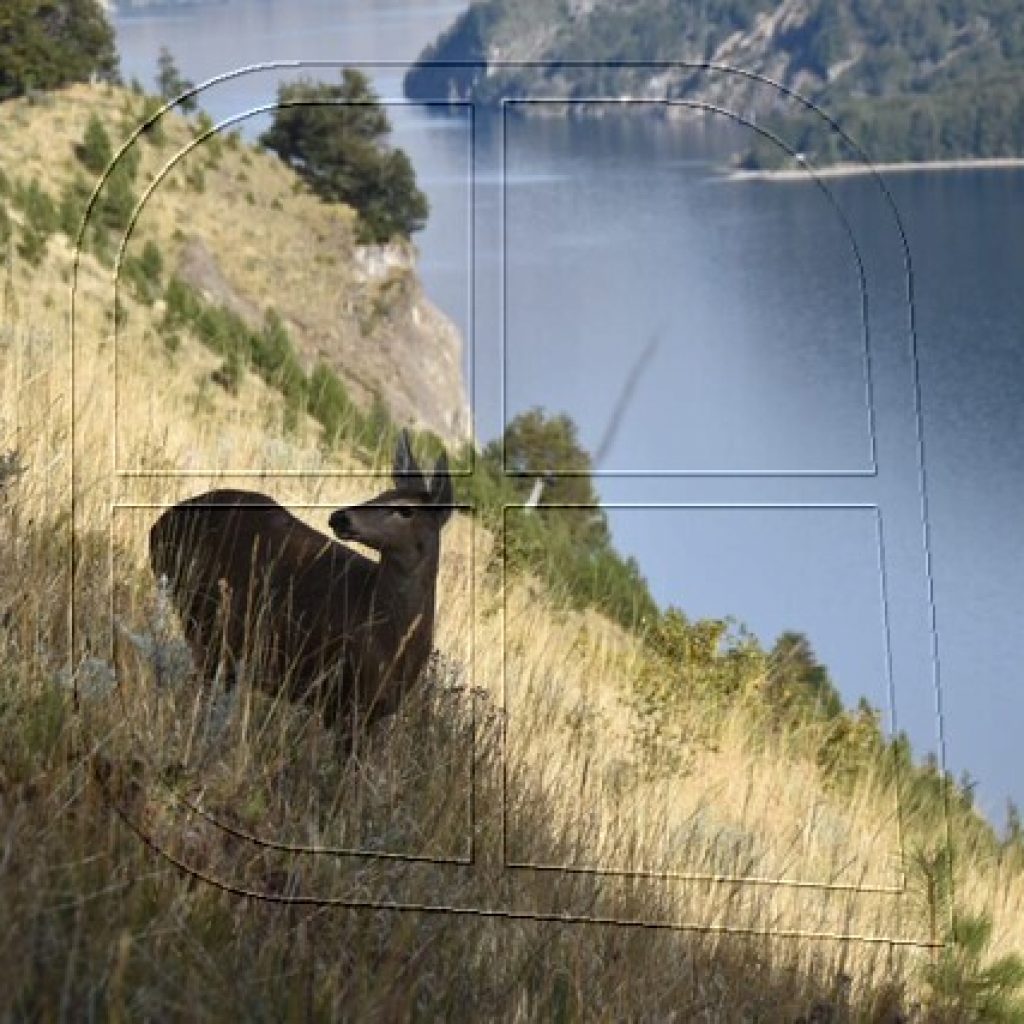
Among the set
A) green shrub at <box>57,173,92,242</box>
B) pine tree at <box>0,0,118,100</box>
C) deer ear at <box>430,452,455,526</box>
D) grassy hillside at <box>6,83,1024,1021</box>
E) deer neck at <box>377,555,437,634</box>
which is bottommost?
grassy hillside at <box>6,83,1024,1021</box>

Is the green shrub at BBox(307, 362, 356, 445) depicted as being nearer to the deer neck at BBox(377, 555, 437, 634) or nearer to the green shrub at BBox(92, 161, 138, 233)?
the green shrub at BBox(92, 161, 138, 233)

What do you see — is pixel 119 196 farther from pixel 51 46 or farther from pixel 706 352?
pixel 51 46

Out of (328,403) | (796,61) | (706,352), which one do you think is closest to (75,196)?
(328,403)

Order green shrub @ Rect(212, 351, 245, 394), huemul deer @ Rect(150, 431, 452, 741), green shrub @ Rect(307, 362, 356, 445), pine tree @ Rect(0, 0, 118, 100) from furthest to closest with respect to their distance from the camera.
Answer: pine tree @ Rect(0, 0, 118, 100) → green shrub @ Rect(307, 362, 356, 445) → green shrub @ Rect(212, 351, 245, 394) → huemul deer @ Rect(150, 431, 452, 741)

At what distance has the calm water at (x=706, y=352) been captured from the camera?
2.28m

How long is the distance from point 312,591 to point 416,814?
0.37 meters

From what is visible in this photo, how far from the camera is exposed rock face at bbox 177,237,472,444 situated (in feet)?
9.21

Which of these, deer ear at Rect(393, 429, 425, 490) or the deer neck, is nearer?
deer ear at Rect(393, 429, 425, 490)

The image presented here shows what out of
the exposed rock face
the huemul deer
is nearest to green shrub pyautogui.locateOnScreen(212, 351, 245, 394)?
the exposed rock face

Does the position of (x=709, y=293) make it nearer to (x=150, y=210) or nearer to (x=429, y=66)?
(x=429, y=66)

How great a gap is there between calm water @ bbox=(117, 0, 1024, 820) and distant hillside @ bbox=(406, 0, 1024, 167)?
0.31ft

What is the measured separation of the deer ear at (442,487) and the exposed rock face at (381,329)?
290 mm

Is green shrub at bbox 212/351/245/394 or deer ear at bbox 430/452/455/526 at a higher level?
green shrub at bbox 212/351/245/394

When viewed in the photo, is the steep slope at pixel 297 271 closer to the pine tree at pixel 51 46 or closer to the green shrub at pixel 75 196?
the green shrub at pixel 75 196
